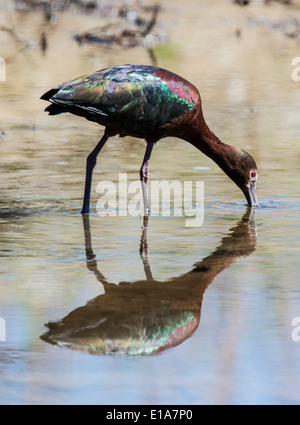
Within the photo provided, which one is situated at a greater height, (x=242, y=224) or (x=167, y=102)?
(x=167, y=102)

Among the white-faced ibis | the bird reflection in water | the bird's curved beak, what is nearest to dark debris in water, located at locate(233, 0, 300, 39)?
the bird's curved beak

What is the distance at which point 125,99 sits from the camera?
789 cm

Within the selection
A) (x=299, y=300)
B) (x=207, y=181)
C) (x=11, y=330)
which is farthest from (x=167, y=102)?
(x=11, y=330)

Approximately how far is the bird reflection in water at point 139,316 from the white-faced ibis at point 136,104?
70.0 inches

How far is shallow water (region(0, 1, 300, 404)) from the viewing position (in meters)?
4.25

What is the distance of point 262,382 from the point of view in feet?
13.8

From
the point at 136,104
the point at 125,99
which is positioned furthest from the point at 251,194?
the point at 125,99

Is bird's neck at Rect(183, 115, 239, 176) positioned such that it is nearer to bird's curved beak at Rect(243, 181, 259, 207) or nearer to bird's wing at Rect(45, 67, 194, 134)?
bird's curved beak at Rect(243, 181, 259, 207)

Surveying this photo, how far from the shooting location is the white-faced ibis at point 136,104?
7711 mm

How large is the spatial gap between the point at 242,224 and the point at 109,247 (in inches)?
52.6

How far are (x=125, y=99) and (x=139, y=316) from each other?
313cm

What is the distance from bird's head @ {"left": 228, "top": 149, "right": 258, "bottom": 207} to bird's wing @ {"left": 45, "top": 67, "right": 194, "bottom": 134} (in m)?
0.84

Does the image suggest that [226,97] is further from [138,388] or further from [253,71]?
[138,388]

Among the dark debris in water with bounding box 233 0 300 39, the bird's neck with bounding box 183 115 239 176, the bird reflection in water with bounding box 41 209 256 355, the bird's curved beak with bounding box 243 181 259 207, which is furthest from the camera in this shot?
the dark debris in water with bounding box 233 0 300 39
